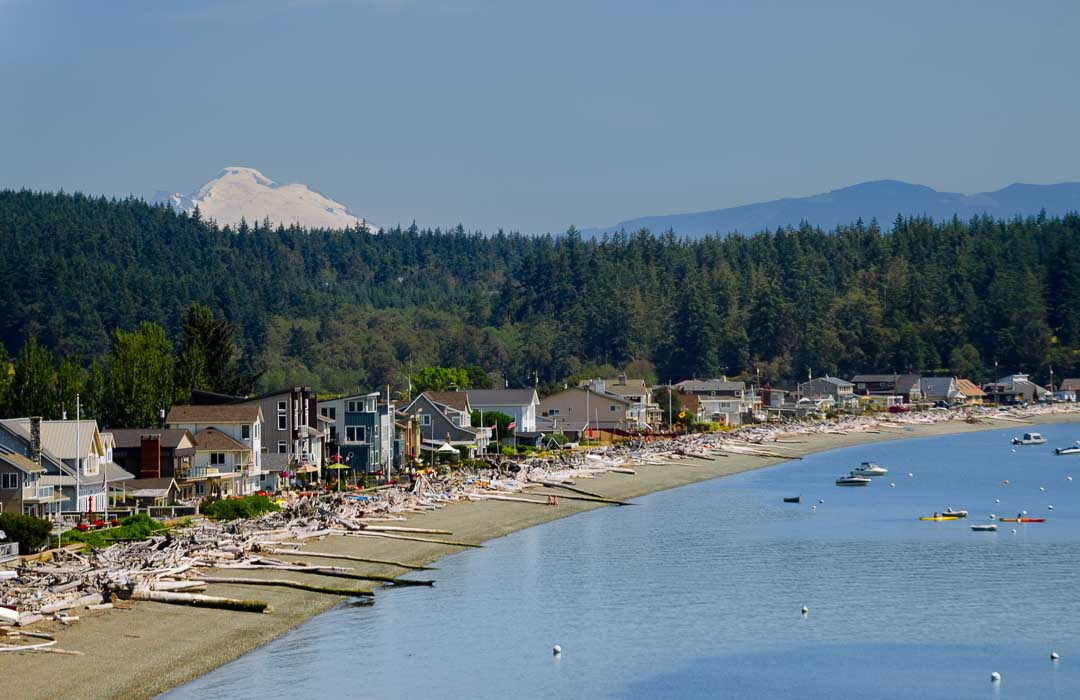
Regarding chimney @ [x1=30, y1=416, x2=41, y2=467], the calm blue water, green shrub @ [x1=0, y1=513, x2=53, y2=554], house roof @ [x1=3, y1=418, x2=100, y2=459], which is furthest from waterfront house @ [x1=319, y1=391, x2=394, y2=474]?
green shrub @ [x1=0, y1=513, x2=53, y2=554]

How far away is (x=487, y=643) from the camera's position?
40375mm

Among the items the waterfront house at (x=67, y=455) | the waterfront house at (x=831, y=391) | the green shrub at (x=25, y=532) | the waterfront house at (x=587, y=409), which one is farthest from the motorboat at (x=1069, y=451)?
the green shrub at (x=25, y=532)

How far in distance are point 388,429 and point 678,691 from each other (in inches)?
2214

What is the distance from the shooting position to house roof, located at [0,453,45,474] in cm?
5591

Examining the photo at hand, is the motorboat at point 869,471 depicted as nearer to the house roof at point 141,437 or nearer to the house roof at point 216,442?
the house roof at point 216,442

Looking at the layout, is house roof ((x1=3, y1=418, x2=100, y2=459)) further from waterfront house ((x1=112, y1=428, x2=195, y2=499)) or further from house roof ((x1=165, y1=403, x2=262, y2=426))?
house roof ((x1=165, y1=403, x2=262, y2=426))

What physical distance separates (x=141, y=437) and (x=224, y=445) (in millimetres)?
4207

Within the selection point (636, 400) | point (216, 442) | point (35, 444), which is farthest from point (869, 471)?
point (35, 444)

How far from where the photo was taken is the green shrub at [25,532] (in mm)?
46438

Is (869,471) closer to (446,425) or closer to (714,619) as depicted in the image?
(446,425)

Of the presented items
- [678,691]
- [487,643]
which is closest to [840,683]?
[678,691]

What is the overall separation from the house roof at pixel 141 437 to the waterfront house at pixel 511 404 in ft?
154

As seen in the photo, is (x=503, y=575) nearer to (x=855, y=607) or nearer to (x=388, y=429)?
(x=855, y=607)

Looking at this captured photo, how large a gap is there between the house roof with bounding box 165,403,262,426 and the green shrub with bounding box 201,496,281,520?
1165 cm
